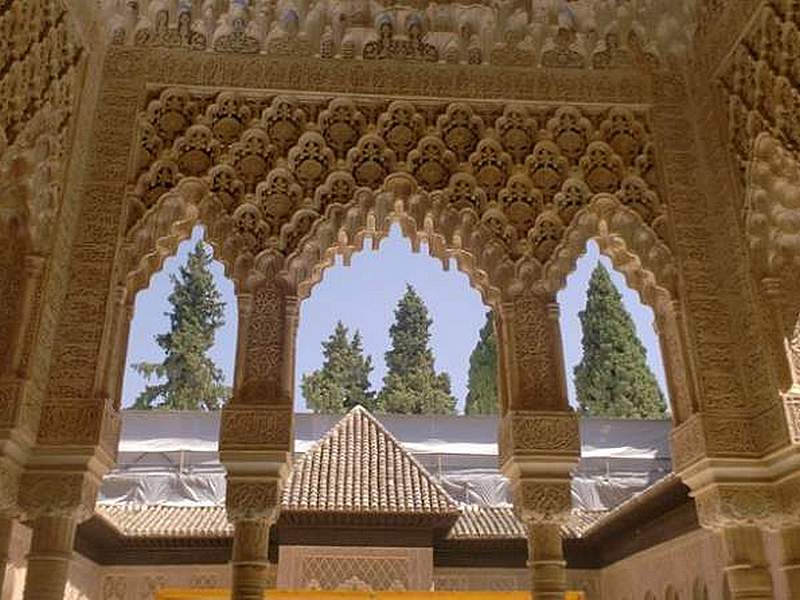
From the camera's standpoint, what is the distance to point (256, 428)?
16.6ft

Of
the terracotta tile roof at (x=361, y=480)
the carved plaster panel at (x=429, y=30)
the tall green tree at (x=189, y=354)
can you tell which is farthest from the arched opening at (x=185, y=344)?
the carved plaster panel at (x=429, y=30)

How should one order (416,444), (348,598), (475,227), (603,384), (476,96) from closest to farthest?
(475,227) → (476,96) → (348,598) → (416,444) → (603,384)

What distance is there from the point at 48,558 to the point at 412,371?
84.8 feet

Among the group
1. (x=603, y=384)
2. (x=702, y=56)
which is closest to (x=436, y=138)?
(x=702, y=56)

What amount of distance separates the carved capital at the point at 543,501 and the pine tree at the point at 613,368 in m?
18.3

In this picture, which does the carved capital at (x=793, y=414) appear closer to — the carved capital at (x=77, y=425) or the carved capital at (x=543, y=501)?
the carved capital at (x=543, y=501)

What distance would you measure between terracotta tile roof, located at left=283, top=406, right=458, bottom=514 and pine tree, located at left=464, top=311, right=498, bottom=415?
12339 mm

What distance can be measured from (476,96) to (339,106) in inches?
40.3

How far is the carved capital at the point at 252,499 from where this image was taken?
16.0 ft

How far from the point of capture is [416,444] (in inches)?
688

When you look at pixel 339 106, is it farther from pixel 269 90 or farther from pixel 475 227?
pixel 475 227

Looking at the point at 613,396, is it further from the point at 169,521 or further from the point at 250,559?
the point at 250,559

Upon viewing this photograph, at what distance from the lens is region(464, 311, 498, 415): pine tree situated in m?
26.1

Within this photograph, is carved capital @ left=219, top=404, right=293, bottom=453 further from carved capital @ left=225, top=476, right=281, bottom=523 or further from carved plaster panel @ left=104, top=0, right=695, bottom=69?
carved plaster panel @ left=104, top=0, right=695, bottom=69
